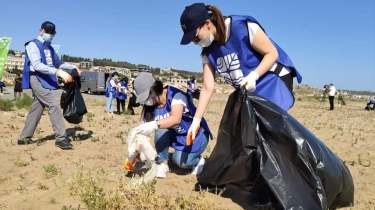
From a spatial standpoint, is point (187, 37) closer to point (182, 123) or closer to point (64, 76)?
point (182, 123)

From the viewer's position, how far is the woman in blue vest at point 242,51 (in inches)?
96.4

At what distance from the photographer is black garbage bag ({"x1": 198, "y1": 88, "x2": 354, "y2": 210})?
2158 mm

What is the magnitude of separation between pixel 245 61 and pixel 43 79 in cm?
331

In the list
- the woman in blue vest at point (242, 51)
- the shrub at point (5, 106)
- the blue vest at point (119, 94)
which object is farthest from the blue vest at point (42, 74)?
the blue vest at point (119, 94)

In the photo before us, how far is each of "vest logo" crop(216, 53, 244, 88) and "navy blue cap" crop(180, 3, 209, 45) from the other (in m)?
0.35

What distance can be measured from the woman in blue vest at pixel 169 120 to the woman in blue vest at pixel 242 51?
1.45 ft

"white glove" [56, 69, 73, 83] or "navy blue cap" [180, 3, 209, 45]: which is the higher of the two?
"navy blue cap" [180, 3, 209, 45]

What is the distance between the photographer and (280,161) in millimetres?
2242

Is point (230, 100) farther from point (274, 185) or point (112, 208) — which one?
point (112, 208)

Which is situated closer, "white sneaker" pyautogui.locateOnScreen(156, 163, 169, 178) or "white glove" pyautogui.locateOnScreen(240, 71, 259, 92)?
"white glove" pyautogui.locateOnScreen(240, 71, 259, 92)

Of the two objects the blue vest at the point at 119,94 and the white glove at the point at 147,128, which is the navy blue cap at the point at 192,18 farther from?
the blue vest at the point at 119,94

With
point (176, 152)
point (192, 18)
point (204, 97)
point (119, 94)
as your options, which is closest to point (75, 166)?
point (176, 152)

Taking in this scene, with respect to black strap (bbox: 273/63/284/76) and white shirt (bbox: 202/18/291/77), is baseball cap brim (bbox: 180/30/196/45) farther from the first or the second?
black strap (bbox: 273/63/284/76)

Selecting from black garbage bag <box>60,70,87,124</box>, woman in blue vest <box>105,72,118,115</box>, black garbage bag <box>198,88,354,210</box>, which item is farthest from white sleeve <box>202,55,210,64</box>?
woman in blue vest <box>105,72,118,115</box>
